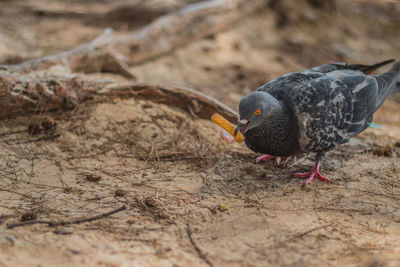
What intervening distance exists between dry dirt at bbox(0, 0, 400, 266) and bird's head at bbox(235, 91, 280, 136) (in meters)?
0.60

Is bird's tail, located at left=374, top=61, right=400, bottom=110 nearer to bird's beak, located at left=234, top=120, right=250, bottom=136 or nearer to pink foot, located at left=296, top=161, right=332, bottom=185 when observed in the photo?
pink foot, located at left=296, top=161, right=332, bottom=185

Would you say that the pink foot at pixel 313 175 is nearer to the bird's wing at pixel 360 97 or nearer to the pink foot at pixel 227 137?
the bird's wing at pixel 360 97

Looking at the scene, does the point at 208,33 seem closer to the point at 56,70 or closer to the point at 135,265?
the point at 56,70

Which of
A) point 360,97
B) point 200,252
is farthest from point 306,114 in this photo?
point 200,252

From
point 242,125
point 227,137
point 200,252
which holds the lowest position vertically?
point 200,252

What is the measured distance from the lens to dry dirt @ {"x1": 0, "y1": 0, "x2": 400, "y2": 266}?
2537 mm

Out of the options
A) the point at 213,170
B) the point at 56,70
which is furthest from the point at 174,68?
the point at 213,170

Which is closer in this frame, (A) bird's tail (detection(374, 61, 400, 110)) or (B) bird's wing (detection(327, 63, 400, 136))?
(B) bird's wing (detection(327, 63, 400, 136))

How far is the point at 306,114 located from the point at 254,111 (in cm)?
57

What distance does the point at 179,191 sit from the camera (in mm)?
3400

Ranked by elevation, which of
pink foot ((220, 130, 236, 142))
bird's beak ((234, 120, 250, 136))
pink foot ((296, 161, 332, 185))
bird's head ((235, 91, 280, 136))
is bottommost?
pink foot ((296, 161, 332, 185))

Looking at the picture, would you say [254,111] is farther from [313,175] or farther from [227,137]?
[227,137]

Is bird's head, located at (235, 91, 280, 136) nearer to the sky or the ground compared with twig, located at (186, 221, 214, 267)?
nearer to the sky

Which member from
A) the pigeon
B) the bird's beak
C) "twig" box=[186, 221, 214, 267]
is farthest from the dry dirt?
the bird's beak
